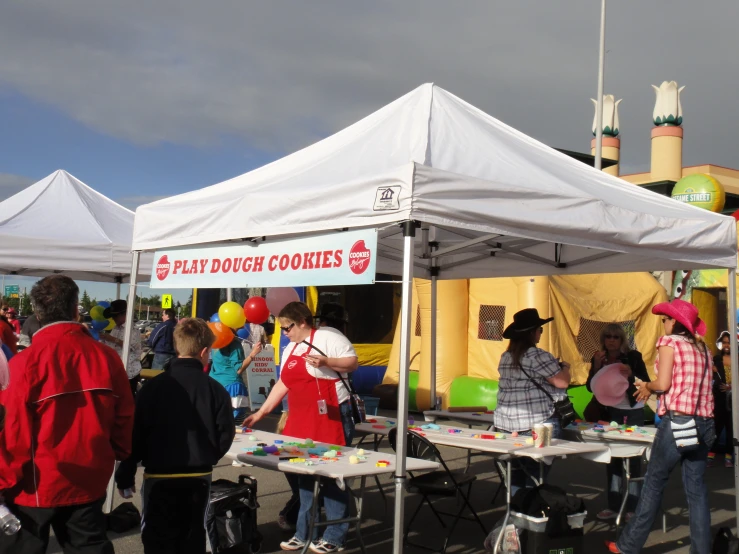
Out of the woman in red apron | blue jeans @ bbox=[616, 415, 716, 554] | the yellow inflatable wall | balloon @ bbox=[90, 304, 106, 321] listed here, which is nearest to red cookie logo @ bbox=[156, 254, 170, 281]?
the woman in red apron

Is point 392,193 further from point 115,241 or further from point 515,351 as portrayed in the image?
point 115,241

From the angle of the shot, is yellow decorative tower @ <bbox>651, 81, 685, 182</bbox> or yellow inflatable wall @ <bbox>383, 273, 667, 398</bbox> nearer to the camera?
yellow inflatable wall @ <bbox>383, 273, 667, 398</bbox>

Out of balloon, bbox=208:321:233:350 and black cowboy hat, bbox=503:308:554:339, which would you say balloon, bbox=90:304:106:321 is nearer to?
balloon, bbox=208:321:233:350

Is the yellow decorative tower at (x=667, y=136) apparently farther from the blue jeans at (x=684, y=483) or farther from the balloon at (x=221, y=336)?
the blue jeans at (x=684, y=483)

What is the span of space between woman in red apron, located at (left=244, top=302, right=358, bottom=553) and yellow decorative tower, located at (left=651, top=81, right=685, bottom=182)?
2323 cm

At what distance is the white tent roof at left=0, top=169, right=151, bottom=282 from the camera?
769 cm

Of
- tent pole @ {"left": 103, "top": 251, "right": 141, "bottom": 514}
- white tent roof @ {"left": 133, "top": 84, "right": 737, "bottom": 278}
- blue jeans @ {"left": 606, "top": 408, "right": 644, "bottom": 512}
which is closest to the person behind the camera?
white tent roof @ {"left": 133, "top": 84, "right": 737, "bottom": 278}

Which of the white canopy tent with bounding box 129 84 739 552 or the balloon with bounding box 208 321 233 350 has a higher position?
the white canopy tent with bounding box 129 84 739 552

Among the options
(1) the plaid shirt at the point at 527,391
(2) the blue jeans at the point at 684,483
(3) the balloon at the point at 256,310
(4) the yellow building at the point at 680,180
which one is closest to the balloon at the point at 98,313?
(3) the balloon at the point at 256,310

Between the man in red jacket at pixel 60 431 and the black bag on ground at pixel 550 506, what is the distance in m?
2.42

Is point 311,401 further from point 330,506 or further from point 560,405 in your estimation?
point 560,405

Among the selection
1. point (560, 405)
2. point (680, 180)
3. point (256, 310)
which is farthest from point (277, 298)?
point (680, 180)

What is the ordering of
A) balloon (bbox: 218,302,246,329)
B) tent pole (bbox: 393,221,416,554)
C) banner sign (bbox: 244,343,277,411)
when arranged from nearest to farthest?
tent pole (bbox: 393,221,416,554) → balloon (bbox: 218,302,246,329) → banner sign (bbox: 244,343,277,411)

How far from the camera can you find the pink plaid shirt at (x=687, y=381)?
15.8ft
